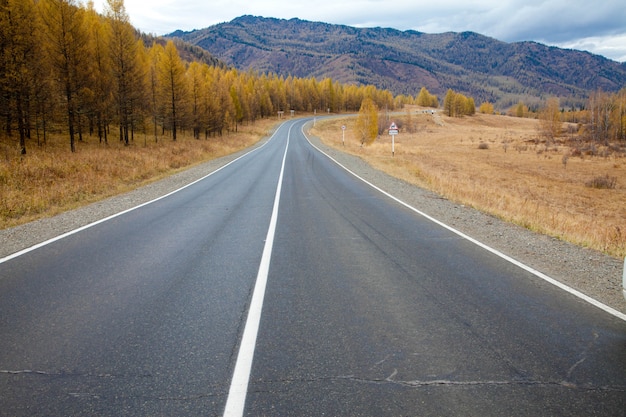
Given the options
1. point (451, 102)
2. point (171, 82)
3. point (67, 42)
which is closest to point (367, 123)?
point (171, 82)

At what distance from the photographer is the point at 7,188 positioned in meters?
13.5

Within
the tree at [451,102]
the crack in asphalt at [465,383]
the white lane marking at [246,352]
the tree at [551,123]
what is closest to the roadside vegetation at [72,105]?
the white lane marking at [246,352]

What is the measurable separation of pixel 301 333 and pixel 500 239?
5986 millimetres

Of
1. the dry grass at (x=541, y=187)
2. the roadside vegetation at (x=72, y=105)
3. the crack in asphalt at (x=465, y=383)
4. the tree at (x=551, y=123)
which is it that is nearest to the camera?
the crack in asphalt at (x=465, y=383)

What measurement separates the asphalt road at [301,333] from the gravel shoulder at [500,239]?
63 cm

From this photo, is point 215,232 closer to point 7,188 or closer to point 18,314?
point 18,314

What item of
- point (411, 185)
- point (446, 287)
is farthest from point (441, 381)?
point (411, 185)

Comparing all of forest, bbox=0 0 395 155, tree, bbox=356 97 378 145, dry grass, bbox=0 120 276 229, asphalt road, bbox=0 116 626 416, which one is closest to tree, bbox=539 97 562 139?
tree, bbox=356 97 378 145

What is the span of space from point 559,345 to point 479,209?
900 centimetres

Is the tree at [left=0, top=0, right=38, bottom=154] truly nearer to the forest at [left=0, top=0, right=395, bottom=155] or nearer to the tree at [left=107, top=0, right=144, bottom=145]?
the forest at [left=0, top=0, right=395, bottom=155]

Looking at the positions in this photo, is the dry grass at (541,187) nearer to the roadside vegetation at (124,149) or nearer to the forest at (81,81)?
the roadside vegetation at (124,149)

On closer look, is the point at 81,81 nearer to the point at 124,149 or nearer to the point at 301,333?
the point at 124,149

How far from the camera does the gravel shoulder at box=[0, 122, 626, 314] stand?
18.8 ft

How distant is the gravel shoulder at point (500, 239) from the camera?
574 centimetres
